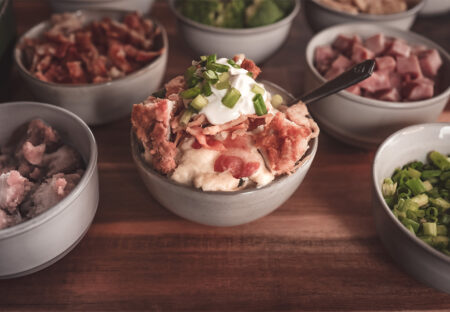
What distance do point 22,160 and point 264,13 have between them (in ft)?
3.81

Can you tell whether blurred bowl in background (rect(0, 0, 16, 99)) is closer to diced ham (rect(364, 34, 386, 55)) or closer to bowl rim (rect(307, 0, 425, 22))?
bowl rim (rect(307, 0, 425, 22))

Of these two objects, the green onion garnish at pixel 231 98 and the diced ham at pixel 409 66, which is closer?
the green onion garnish at pixel 231 98

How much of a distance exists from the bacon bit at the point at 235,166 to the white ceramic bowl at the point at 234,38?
789mm

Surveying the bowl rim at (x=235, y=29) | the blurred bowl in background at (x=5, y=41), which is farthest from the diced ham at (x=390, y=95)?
the blurred bowl in background at (x=5, y=41)

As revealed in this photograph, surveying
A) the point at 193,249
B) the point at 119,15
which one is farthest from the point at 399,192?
the point at 119,15

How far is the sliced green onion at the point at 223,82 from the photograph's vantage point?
1113 millimetres

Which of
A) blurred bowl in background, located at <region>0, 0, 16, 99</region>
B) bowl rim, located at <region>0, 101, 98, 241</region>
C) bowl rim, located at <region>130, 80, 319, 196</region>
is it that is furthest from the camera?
blurred bowl in background, located at <region>0, 0, 16, 99</region>

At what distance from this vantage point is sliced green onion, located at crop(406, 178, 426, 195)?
4.15 feet

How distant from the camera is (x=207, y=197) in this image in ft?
3.46

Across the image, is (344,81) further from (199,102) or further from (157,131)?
(157,131)

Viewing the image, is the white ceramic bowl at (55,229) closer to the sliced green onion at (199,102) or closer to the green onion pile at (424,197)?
the sliced green onion at (199,102)

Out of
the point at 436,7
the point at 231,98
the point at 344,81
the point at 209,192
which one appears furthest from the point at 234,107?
the point at 436,7

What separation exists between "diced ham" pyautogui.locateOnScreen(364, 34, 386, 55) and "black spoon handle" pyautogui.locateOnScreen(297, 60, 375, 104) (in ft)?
1.48

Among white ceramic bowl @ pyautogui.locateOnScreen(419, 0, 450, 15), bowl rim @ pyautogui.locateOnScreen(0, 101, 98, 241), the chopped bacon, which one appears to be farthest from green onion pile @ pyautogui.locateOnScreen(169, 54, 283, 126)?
white ceramic bowl @ pyautogui.locateOnScreen(419, 0, 450, 15)
